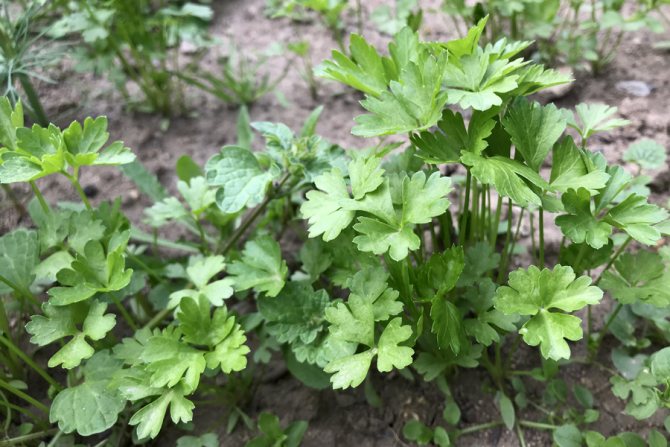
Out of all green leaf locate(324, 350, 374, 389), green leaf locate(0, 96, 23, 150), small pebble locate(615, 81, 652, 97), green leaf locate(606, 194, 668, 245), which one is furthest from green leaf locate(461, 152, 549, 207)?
small pebble locate(615, 81, 652, 97)

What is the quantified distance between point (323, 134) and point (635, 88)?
1.14 metres

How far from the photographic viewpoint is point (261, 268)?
4.28ft

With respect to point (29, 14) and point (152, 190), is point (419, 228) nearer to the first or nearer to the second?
point (152, 190)

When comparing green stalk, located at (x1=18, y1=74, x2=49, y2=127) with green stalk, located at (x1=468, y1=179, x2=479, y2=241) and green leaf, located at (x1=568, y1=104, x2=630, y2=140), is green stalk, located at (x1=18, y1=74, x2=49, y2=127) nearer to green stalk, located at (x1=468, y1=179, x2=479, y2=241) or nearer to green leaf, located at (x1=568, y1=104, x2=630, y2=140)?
green stalk, located at (x1=468, y1=179, x2=479, y2=241)

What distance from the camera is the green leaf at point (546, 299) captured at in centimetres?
102

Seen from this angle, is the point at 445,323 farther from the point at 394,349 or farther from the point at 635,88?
the point at 635,88

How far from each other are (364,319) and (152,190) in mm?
889

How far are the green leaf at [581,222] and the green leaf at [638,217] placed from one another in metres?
0.03

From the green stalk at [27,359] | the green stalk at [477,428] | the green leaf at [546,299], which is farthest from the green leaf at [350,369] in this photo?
the green stalk at [27,359]

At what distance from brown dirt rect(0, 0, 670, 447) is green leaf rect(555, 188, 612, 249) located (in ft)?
1.50

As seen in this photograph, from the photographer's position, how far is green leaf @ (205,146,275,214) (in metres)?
1.31

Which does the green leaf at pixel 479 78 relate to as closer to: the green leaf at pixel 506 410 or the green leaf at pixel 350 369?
the green leaf at pixel 350 369

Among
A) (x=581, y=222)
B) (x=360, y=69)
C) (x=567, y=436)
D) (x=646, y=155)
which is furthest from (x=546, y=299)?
(x=646, y=155)

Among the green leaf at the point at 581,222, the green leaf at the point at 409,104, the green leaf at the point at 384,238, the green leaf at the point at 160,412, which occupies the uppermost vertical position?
the green leaf at the point at 409,104
